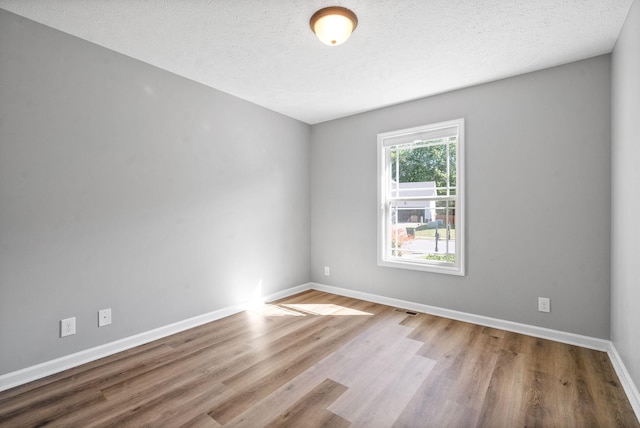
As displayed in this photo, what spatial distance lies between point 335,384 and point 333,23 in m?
2.50

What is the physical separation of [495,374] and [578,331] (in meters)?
1.12

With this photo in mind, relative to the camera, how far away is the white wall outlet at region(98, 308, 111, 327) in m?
2.50

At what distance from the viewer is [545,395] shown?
200 centimetres

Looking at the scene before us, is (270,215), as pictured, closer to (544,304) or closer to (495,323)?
(495,323)

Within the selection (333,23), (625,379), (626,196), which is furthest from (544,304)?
(333,23)

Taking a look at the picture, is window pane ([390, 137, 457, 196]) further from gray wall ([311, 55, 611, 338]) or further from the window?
gray wall ([311, 55, 611, 338])

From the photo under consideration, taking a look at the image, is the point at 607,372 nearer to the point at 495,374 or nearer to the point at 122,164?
the point at 495,374

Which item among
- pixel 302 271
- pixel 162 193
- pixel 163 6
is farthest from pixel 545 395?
pixel 163 6

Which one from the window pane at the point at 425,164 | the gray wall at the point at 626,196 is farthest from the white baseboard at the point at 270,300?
the window pane at the point at 425,164

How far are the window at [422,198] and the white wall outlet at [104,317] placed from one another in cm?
294

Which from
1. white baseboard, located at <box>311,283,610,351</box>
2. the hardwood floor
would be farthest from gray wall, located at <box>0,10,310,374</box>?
white baseboard, located at <box>311,283,610,351</box>

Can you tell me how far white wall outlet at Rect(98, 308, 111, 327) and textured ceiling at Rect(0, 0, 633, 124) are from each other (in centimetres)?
221

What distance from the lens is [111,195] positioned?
257 cm

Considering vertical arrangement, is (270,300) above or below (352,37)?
below
